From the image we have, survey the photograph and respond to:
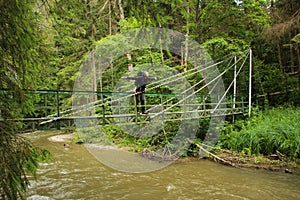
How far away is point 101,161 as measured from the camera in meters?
7.17

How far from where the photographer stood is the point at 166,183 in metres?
5.27

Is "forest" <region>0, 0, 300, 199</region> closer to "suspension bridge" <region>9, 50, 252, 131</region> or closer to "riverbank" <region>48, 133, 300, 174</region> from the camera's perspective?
"riverbank" <region>48, 133, 300, 174</region>

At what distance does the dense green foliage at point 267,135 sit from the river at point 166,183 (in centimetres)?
104

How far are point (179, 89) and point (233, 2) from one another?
3580mm

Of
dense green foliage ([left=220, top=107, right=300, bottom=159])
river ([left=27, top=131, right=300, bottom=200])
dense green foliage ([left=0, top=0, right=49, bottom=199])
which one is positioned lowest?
river ([left=27, top=131, right=300, bottom=200])

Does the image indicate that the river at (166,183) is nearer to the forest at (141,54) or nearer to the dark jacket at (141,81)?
the forest at (141,54)

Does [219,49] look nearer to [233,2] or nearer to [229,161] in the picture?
[233,2]

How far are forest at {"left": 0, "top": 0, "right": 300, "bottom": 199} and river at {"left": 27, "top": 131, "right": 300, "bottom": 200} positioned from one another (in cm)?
92

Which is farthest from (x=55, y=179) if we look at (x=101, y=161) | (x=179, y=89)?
(x=179, y=89)

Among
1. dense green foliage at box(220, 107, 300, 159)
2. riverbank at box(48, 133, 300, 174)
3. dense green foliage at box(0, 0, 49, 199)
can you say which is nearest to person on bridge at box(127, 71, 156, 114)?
dense green foliage at box(0, 0, 49, 199)

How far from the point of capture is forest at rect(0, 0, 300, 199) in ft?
7.12

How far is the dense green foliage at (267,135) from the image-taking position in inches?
259

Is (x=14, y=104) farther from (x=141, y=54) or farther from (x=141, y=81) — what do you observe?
(x=141, y=54)

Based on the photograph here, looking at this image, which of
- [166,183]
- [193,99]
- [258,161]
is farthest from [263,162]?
[193,99]
